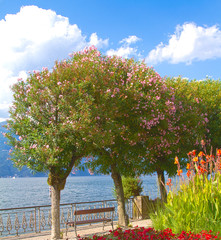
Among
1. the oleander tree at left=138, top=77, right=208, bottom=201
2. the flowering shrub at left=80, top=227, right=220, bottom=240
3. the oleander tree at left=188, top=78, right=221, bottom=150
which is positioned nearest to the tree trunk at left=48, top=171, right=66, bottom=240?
the oleander tree at left=138, top=77, right=208, bottom=201

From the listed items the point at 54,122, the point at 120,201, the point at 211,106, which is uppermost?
the point at 211,106

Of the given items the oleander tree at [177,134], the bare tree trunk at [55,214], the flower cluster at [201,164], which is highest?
the oleander tree at [177,134]

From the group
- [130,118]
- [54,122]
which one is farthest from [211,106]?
[54,122]

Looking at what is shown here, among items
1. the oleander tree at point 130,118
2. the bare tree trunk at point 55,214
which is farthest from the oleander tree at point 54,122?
the oleander tree at point 130,118

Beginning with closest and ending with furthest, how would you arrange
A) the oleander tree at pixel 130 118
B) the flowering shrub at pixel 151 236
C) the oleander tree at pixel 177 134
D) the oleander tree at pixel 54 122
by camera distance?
1. the flowering shrub at pixel 151 236
2. the oleander tree at pixel 54 122
3. the oleander tree at pixel 130 118
4. the oleander tree at pixel 177 134

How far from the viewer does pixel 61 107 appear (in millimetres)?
12977

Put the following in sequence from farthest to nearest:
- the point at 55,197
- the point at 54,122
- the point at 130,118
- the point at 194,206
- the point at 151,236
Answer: the point at 130,118
the point at 55,197
the point at 54,122
the point at 194,206
the point at 151,236

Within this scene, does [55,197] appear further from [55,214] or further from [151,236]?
[151,236]

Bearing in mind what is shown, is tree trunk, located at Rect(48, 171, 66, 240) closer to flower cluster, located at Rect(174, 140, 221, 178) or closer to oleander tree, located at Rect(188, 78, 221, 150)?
flower cluster, located at Rect(174, 140, 221, 178)

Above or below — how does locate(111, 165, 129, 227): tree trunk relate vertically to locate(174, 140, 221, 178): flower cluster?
below

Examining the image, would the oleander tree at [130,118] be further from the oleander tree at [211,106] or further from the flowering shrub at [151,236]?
the flowering shrub at [151,236]

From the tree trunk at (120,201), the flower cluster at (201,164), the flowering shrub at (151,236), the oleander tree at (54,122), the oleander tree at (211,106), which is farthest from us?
the oleander tree at (211,106)

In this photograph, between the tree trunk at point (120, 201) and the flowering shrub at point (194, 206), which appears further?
the tree trunk at point (120, 201)

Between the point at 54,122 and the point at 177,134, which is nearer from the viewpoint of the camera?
the point at 54,122
